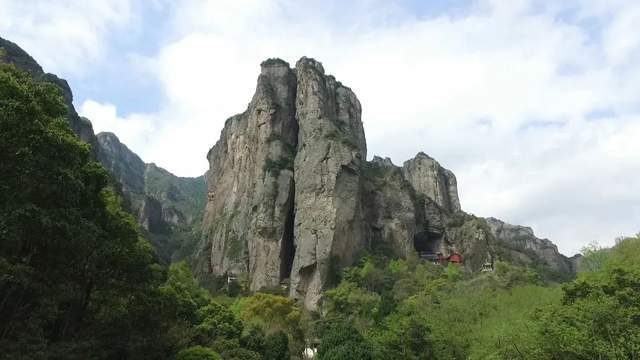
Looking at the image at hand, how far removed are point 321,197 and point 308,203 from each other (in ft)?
8.25

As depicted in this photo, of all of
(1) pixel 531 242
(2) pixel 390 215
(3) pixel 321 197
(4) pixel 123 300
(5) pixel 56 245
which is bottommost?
(4) pixel 123 300

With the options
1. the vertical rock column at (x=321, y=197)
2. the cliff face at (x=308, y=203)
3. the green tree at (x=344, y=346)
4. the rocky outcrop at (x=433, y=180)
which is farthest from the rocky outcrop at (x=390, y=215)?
the green tree at (x=344, y=346)

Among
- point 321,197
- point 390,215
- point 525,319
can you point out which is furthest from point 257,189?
point 525,319

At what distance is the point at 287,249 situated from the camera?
94.6 meters

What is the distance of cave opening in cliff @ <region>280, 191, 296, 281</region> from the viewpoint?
304 ft

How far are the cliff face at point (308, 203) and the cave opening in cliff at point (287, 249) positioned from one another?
165 millimetres

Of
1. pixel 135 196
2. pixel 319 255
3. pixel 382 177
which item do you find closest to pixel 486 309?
pixel 319 255

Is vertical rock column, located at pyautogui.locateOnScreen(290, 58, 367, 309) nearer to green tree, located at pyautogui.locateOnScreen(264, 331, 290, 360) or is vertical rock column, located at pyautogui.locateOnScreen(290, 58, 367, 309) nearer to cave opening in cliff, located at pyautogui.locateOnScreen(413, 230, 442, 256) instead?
cave opening in cliff, located at pyautogui.locateOnScreen(413, 230, 442, 256)

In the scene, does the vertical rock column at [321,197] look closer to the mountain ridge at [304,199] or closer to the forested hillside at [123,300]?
Result: the mountain ridge at [304,199]

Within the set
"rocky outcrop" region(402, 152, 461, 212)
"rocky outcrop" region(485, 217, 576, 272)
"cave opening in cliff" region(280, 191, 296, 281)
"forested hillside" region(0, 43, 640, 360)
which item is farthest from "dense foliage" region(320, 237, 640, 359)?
"rocky outcrop" region(485, 217, 576, 272)

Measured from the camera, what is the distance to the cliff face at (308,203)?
3484 inches

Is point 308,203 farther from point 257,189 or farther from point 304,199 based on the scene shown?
point 257,189

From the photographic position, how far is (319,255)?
85312 millimetres

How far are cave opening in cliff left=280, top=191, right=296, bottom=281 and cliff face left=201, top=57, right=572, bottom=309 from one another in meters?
0.17
